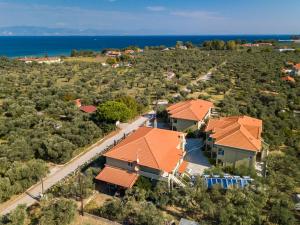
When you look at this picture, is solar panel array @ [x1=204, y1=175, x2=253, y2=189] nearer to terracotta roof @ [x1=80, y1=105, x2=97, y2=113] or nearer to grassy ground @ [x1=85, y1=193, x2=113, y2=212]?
grassy ground @ [x1=85, y1=193, x2=113, y2=212]

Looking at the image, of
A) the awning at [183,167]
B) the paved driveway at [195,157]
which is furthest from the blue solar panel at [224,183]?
the awning at [183,167]

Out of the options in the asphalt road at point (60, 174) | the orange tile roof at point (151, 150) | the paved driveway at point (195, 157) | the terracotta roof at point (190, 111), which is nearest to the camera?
the asphalt road at point (60, 174)

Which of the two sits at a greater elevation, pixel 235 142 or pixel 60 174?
pixel 235 142

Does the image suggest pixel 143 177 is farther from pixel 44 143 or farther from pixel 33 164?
pixel 44 143

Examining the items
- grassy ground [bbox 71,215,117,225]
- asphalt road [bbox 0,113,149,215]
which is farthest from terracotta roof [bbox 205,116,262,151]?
grassy ground [bbox 71,215,117,225]

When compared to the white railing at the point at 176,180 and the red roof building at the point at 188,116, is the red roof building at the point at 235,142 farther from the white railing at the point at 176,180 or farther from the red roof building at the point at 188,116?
the white railing at the point at 176,180

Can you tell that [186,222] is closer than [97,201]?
Yes

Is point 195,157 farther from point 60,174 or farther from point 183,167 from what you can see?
point 60,174

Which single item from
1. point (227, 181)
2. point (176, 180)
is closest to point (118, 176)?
point (176, 180)
